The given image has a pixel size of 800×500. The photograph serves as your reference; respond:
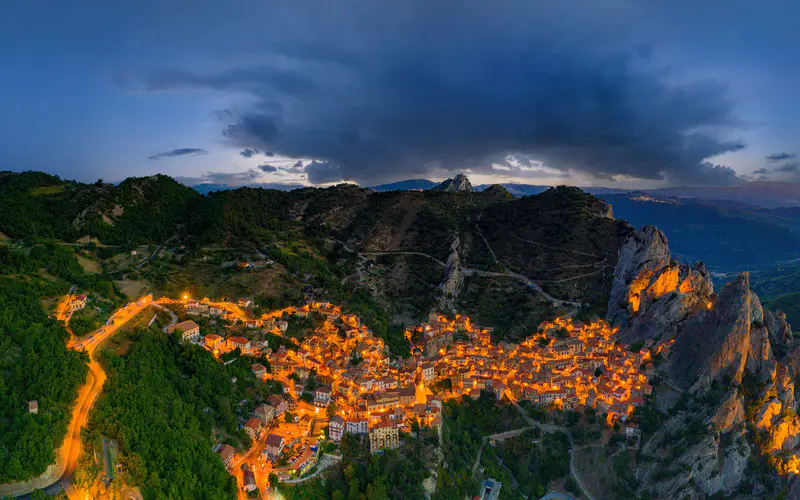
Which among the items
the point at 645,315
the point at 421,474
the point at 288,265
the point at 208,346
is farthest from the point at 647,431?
the point at 288,265

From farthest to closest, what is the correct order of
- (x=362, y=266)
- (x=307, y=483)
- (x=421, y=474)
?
(x=362, y=266)
(x=421, y=474)
(x=307, y=483)

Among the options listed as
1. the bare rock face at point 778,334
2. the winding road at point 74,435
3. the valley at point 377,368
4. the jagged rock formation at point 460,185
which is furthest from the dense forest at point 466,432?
the jagged rock formation at point 460,185

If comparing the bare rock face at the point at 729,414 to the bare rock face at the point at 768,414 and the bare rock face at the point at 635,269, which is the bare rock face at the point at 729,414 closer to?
the bare rock face at the point at 768,414

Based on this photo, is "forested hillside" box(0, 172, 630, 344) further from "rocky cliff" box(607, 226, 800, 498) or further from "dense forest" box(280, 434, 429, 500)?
→ "dense forest" box(280, 434, 429, 500)

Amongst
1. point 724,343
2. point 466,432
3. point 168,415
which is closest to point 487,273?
point 724,343

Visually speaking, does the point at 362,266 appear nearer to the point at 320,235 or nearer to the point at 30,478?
the point at 320,235

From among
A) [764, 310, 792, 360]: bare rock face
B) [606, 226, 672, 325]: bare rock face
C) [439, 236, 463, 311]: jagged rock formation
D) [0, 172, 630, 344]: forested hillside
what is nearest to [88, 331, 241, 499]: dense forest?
[0, 172, 630, 344]: forested hillside

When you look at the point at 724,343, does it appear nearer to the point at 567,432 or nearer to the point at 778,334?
the point at 778,334
